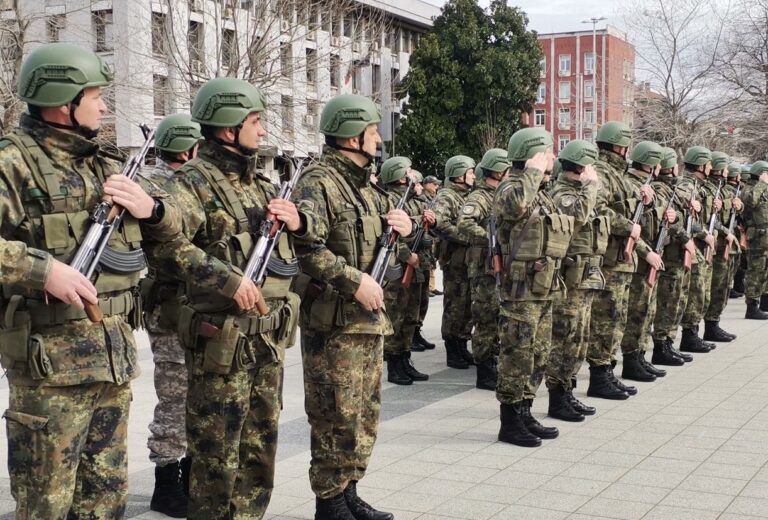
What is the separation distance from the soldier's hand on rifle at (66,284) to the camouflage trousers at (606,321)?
5987 millimetres

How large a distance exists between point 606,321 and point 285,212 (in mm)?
5008

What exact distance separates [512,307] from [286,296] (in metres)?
2.86

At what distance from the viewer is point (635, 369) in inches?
387

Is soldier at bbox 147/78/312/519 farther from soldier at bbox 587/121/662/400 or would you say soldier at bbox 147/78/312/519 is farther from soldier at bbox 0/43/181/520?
soldier at bbox 587/121/662/400

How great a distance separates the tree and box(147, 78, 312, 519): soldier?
38615mm

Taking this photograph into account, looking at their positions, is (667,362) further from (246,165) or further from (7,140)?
(7,140)

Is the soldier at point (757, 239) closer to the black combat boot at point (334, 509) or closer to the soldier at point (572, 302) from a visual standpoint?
the soldier at point (572, 302)

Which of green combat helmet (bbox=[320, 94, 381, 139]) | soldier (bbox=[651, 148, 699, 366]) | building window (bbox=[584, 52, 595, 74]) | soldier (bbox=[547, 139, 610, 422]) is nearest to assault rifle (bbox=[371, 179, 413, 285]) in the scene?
green combat helmet (bbox=[320, 94, 381, 139])

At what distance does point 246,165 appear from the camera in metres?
4.79

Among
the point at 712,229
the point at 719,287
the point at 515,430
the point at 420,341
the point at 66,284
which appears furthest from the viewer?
the point at 719,287

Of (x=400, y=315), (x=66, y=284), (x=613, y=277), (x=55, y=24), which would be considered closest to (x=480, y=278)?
(x=400, y=315)

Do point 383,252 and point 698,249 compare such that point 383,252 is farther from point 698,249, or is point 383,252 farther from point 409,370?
point 698,249

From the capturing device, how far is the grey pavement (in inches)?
227

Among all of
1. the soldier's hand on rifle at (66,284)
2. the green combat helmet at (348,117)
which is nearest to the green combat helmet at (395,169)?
the green combat helmet at (348,117)
